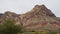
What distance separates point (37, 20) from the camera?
183125 mm

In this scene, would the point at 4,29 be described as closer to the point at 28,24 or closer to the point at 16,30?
the point at 16,30

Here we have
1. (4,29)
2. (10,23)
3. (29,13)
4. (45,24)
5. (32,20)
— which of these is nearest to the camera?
(4,29)

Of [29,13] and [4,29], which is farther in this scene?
[29,13]

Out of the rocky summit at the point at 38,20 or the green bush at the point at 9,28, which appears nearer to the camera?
the green bush at the point at 9,28

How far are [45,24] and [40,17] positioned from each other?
53.3ft

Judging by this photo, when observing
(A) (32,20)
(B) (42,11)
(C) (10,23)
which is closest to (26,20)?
(A) (32,20)

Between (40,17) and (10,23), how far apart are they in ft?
418

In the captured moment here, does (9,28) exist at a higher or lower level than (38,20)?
lower

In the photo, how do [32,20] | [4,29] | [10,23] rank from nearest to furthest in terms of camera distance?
[4,29] → [10,23] → [32,20]

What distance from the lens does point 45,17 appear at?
185 metres

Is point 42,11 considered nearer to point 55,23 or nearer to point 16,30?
point 55,23

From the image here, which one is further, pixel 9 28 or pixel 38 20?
pixel 38 20

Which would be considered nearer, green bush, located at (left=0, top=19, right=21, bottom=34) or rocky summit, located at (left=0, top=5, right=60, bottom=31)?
green bush, located at (left=0, top=19, right=21, bottom=34)

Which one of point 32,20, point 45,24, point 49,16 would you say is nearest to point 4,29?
point 45,24
